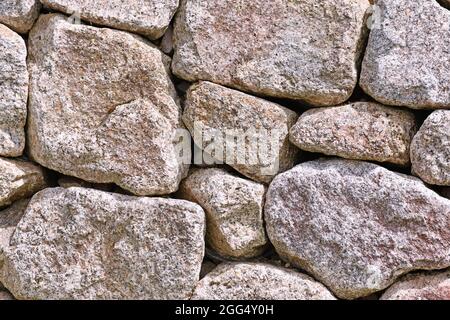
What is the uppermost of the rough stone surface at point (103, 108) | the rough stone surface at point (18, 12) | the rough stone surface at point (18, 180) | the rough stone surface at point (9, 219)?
the rough stone surface at point (18, 12)

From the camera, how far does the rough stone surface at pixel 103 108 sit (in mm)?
1706

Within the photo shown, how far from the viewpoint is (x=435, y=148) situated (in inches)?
63.4

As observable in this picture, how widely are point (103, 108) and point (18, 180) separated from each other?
12.4 inches

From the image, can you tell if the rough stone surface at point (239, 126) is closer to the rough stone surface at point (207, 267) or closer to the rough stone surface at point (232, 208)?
the rough stone surface at point (232, 208)

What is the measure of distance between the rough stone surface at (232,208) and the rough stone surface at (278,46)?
0.86 ft

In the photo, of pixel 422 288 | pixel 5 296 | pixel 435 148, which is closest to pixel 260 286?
pixel 422 288

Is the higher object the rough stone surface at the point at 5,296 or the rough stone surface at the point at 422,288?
the rough stone surface at the point at 422,288

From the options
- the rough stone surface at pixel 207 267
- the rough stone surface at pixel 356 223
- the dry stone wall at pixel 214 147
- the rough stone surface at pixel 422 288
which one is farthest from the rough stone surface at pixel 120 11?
the rough stone surface at pixel 422 288

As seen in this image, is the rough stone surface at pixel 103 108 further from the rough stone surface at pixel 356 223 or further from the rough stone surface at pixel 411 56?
the rough stone surface at pixel 411 56

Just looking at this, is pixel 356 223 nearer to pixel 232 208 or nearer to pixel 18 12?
pixel 232 208

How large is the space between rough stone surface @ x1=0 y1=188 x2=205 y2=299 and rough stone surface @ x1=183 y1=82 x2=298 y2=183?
0.19 meters

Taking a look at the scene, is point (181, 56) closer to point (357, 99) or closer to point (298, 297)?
point (357, 99)

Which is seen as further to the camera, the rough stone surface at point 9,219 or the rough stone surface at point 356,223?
the rough stone surface at point 9,219

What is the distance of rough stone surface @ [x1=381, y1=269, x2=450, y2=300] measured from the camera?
163cm
